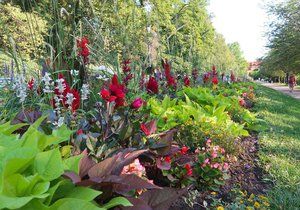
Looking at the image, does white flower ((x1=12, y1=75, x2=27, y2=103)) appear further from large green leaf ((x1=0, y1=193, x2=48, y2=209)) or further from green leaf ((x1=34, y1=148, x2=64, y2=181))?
large green leaf ((x1=0, y1=193, x2=48, y2=209))

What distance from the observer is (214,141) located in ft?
13.7

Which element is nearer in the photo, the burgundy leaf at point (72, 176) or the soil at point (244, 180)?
the burgundy leaf at point (72, 176)

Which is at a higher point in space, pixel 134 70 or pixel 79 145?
pixel 134 70

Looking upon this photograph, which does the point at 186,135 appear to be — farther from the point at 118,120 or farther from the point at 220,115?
the point at 118,120

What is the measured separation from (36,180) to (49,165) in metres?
0.11

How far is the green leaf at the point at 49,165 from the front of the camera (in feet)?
4.55

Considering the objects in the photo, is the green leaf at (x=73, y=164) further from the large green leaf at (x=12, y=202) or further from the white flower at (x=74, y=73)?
the white flower at (x=74, y=73)

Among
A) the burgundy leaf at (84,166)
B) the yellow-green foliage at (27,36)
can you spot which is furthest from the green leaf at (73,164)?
the yellow-green foliage at (27,36)

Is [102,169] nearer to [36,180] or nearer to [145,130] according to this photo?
[36,180]

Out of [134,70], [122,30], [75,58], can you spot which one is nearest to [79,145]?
[75,58]

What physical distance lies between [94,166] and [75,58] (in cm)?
232

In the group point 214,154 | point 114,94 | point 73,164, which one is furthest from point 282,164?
point 73,164

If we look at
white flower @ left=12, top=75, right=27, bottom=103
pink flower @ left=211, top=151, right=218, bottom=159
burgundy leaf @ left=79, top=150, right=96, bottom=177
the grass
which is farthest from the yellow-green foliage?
the grass

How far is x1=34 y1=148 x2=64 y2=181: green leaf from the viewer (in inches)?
54.6
